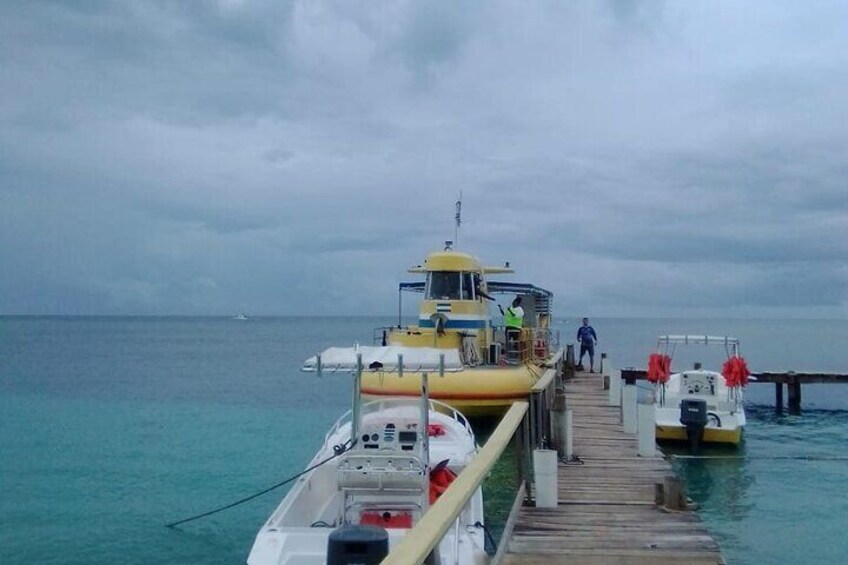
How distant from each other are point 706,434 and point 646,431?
315 inches

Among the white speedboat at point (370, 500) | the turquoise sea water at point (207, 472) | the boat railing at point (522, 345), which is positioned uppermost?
the boat railing at point (522, 345)

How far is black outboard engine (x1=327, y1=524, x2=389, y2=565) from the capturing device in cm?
541

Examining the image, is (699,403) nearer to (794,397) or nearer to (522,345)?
(522,345)

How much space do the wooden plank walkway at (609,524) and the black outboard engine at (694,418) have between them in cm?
737

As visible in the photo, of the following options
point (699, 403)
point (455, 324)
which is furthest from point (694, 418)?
point (455, 324)

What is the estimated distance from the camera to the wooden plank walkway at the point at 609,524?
22.6 ft

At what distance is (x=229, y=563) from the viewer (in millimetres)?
12406

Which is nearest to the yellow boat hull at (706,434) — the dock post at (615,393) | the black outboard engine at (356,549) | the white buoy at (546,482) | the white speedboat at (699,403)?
the white speedboat at (699,403)

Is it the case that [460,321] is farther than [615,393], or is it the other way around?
[460,321]

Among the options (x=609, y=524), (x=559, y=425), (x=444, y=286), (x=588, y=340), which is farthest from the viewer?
(x=588, y=340)

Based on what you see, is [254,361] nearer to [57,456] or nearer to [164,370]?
[164,370]

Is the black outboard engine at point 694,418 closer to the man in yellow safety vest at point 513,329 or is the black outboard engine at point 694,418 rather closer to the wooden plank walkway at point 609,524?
the man in yellow safety vest at point 513,329

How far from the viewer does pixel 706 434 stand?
18859 mm

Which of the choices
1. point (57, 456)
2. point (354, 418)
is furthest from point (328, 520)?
point (57, 456)
